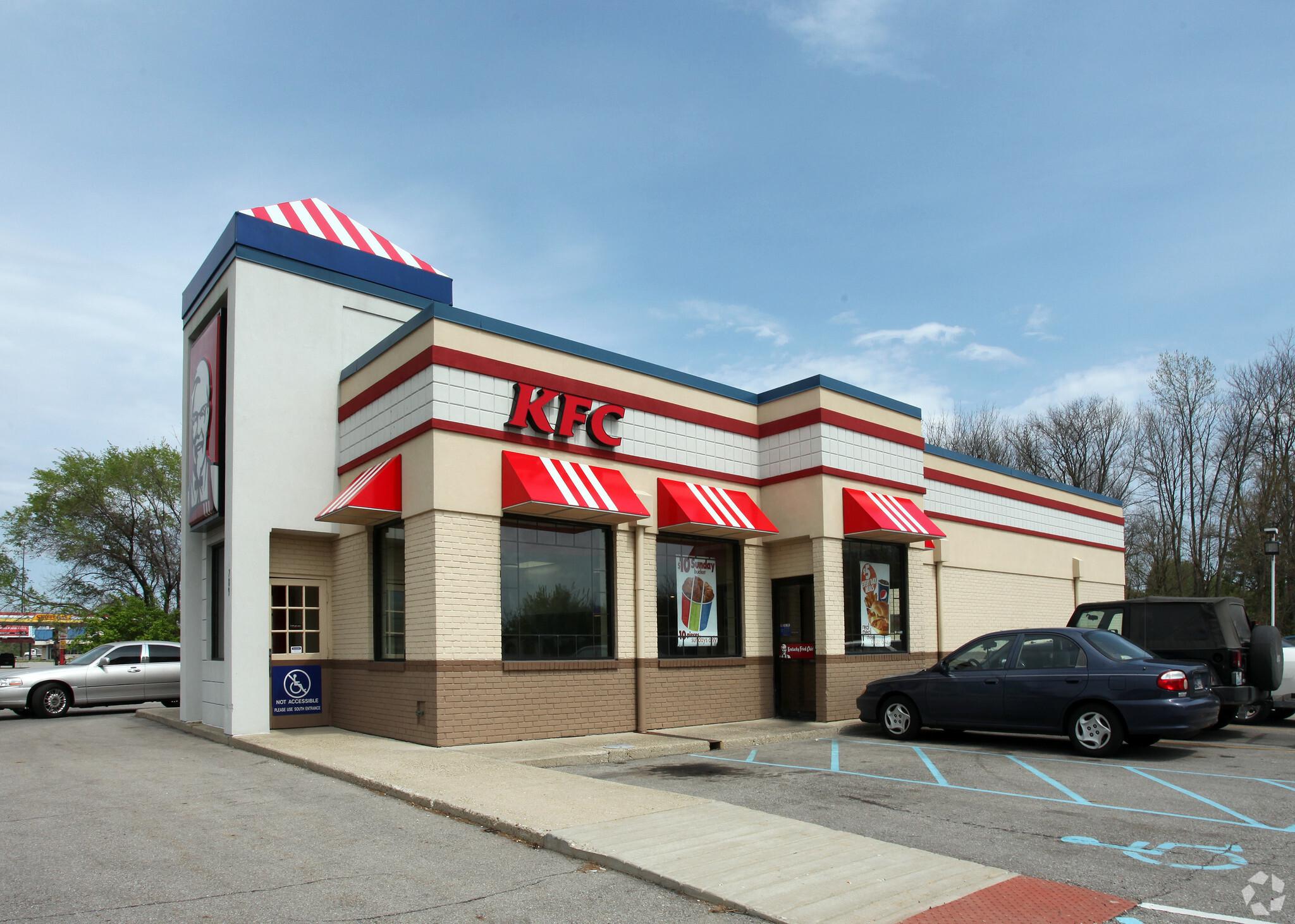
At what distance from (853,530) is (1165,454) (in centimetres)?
3289

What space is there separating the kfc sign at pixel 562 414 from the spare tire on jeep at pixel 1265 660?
976 centimetres

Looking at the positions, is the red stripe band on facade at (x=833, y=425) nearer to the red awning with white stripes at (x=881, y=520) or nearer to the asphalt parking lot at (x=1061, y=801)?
the red awning with white stripes at (x=881, y=520)

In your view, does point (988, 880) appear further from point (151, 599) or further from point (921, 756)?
point (151, 599)

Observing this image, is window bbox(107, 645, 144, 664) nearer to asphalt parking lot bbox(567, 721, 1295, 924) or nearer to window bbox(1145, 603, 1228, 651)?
asphalt parking lot bbox(567, 721, 1295, 924)

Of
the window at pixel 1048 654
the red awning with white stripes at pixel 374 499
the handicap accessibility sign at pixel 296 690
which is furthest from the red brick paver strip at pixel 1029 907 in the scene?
the handicap accessibility sign at pixel 296 690

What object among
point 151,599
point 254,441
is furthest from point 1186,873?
point 151,599

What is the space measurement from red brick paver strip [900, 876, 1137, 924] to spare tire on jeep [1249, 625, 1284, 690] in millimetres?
9820

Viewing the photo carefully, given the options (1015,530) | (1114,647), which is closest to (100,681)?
(1114,647)

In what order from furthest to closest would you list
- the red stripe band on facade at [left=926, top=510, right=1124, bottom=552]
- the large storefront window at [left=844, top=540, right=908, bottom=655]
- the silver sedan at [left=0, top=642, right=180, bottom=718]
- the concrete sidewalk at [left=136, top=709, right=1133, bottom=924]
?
1. the red stripe band on facade at [left=926, top=510, right=1124, bottom=552]
2. the silver sedan at [left=0, top=642, right=180, bottom=718]
3. the large storefront window at [left=844, top=540, right=908, bottom=655]
4. the concrete sidewalk at [left=136, top=709, right=1133, bottom=924]

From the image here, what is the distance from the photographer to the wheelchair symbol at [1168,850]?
6270 mm

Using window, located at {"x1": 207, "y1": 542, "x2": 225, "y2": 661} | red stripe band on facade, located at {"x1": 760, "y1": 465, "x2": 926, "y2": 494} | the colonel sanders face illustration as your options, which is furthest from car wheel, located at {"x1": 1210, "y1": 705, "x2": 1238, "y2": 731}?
the colonel sanders face illustration

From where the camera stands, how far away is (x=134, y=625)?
1213 inches

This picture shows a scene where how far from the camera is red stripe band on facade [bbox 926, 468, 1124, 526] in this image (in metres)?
20.7

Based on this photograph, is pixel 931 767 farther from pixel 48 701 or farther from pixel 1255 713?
pixel 48 701
